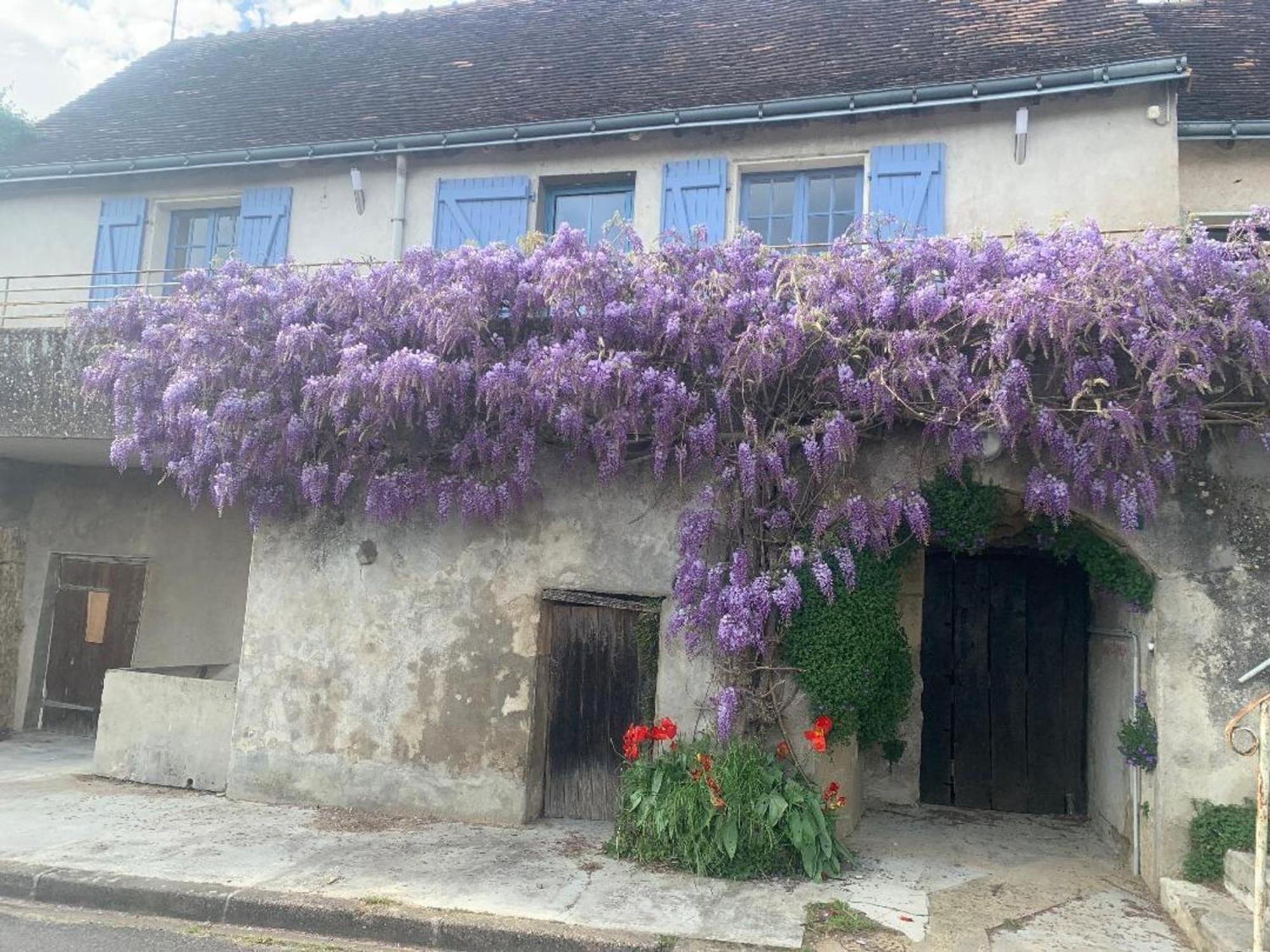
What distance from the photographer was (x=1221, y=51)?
407 inches

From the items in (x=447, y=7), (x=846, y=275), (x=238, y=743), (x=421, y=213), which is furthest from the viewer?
(x=447, y=7)

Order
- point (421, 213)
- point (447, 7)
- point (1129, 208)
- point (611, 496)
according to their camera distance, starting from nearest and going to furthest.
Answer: point (611, 496), point (1129, 208), point (421, 213), point (447, 7)

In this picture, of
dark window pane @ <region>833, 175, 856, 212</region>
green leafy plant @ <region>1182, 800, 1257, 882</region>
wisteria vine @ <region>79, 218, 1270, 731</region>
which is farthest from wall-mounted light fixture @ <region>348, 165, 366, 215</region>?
green leafy plant @ <region>1182, 800, 1257, 882</region>

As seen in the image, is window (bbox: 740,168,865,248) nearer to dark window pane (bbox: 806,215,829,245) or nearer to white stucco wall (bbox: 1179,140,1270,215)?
dark window pane (bbox: 806,215,829,245)

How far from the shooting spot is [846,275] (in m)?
6.51

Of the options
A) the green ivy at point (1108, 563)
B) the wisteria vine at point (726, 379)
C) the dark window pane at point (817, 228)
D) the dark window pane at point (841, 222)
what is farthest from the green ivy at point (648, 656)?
the dark window pane at point (841, 222)

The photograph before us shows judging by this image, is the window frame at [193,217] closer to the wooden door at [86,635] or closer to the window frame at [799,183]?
the wooden door at [86,635]

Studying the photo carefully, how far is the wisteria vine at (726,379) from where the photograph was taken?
6.00 meters

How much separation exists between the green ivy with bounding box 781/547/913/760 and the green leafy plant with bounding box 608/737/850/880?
1.96 ft

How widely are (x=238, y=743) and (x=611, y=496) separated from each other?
12.6ft

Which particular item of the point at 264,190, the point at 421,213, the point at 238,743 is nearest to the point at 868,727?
the point at 238,743

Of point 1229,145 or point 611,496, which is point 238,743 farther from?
point 1229,145

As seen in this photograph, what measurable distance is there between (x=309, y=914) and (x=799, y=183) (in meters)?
7.66

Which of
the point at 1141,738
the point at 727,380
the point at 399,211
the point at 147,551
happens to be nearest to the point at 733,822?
the point at 1141,738
